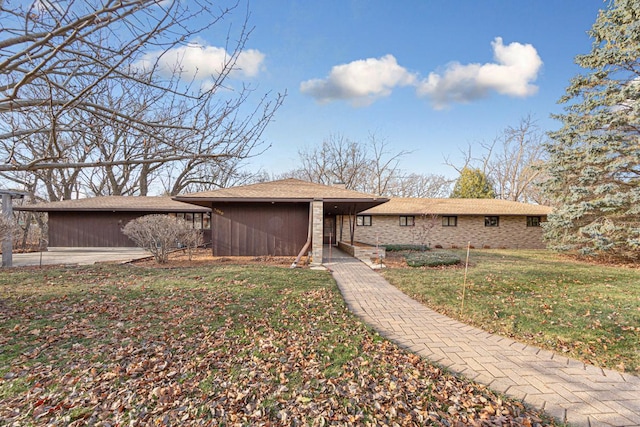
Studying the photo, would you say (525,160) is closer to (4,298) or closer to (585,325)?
(585,325)

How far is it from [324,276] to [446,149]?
2491cm

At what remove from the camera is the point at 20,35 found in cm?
263

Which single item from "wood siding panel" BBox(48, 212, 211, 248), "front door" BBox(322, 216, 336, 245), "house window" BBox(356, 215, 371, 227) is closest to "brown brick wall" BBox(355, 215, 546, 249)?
"house window" BBox(356, 215, 371, 227)

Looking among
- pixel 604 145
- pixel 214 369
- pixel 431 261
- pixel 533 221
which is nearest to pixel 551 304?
pixel 431 261

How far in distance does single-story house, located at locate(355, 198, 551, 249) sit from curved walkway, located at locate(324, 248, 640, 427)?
42.1ft

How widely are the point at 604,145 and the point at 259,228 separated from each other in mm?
14981

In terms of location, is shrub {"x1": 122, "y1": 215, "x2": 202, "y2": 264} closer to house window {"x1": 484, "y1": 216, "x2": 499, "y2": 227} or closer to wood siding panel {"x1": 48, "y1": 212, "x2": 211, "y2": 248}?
wood siding panel {"x1": 48, "y1": 212, "x2": 211, "y2": 248}

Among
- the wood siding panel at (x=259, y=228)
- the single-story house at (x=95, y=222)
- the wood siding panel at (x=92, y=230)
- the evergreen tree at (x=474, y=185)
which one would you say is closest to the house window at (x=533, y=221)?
the evergreen tree at (x=474, y=185)

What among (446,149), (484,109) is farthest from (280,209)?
(446,149)

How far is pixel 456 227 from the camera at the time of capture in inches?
702

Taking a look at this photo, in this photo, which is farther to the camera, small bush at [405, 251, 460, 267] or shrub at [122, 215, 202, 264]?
small bush at [405, 251, 460, 267]

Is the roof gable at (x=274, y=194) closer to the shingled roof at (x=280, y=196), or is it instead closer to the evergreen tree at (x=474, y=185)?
the shingled roof at (x=280, y=196)

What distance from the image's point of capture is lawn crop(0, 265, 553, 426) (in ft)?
7.57

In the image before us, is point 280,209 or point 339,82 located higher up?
point 339,82
